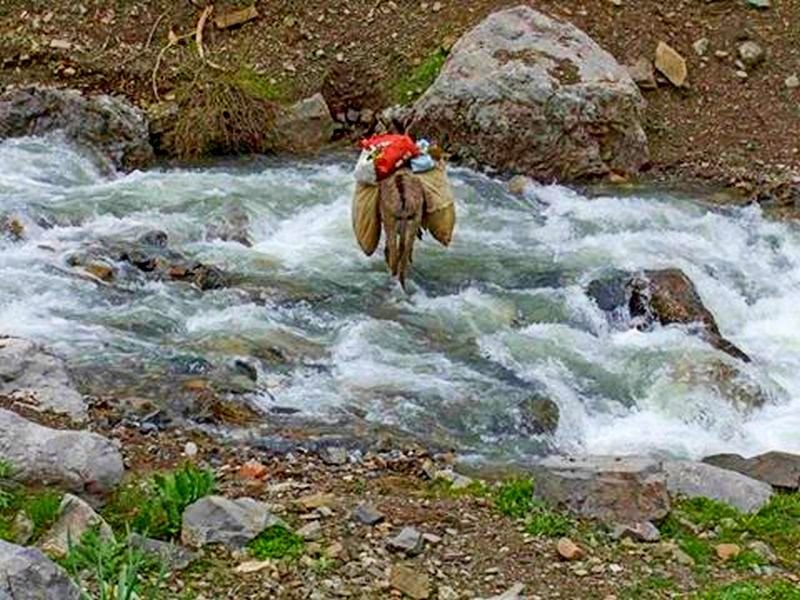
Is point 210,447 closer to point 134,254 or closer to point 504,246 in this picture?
point 134,254

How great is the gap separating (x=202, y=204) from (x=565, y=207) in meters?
3.63

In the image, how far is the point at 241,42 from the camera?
1639cm

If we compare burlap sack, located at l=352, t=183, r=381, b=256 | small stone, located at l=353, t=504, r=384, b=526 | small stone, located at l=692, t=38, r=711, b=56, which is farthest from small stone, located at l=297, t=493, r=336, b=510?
small stone, located at l=692, t=38, r=711, b=56

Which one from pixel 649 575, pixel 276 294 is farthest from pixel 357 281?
pixel 649 575

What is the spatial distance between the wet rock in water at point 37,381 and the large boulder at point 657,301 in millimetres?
4708

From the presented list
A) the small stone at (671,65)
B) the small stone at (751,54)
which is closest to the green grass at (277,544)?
the small stone at (671,65)

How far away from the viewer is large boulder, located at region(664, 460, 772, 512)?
7.07 metres

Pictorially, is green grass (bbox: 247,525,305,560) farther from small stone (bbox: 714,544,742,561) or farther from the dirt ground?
the dirt ground

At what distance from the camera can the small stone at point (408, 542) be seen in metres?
5.73

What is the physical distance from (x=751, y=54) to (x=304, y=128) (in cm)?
552

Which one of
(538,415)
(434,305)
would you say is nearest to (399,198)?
(434,305)

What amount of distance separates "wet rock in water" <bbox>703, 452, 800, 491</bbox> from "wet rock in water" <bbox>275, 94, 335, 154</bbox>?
758cm

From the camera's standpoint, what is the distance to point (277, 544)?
5.66m

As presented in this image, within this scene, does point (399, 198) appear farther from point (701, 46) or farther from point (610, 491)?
point (701, 46)
